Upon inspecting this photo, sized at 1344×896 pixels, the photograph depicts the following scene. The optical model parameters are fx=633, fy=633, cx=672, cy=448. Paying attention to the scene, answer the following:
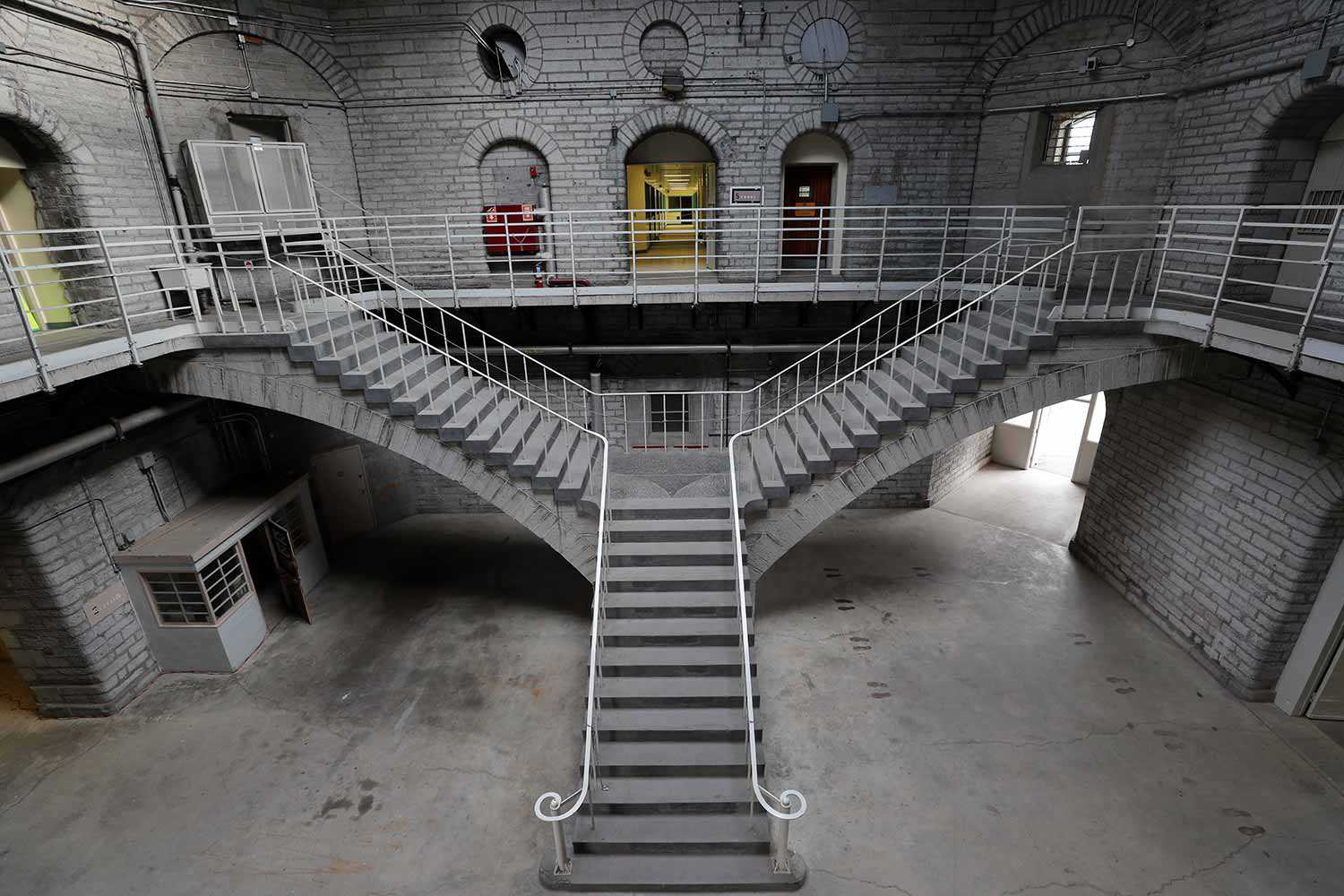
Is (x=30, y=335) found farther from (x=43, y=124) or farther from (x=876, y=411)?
(x=876, y=411)

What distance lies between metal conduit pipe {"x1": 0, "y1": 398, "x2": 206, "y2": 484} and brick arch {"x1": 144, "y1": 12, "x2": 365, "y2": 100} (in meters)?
4.28

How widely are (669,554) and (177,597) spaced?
543 centimetres

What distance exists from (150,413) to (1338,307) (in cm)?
1186

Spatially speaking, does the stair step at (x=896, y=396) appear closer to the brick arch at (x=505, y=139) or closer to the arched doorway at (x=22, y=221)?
the brick arch at (x=505, y=139)

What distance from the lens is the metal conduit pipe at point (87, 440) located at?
5.40m

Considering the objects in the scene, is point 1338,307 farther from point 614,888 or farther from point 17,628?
point 17,628

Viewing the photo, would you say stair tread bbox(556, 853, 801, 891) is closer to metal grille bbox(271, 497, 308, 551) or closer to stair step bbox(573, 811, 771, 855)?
stair step bbox(573, 811, 771, 855)

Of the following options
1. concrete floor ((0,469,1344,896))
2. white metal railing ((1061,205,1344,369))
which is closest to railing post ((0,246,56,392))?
concrete floor ((0,469,1344,896))

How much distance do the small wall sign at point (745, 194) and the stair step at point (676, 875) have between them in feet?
26.7

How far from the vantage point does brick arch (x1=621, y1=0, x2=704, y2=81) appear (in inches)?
341

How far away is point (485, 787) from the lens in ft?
18.4

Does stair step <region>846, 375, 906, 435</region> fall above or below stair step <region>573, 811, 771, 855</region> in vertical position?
above

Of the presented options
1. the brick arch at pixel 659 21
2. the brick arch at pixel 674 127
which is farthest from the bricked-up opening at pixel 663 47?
the brick arch at pixel 674 127

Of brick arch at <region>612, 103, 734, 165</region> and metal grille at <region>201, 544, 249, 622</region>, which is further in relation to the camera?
brick arch at <region>612, 103, 734, 165</region>
